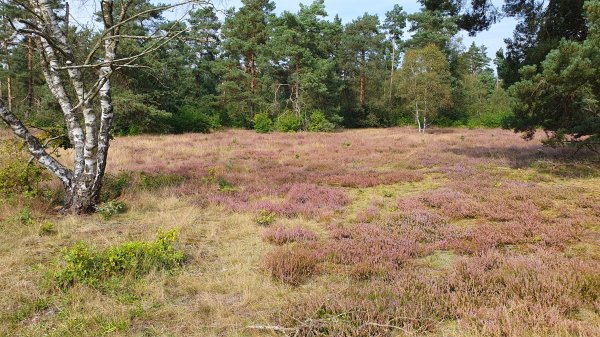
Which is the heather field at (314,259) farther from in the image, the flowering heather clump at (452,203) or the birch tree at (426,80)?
the birch tree at (426,80)

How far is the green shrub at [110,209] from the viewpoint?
7.54 metres

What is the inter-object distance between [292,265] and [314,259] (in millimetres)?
470

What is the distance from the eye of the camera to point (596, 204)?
7.86 metres

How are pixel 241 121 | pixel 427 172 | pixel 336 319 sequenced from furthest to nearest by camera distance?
pixel 241 121 → pixel 427 172 → pixel 336 319

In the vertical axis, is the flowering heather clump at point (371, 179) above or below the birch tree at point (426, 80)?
below

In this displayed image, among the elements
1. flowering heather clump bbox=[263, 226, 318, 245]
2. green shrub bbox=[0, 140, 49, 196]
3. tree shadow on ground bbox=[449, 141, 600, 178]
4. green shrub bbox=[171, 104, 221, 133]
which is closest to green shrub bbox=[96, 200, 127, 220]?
green shrub bbox=[0, 140, 49, 196]

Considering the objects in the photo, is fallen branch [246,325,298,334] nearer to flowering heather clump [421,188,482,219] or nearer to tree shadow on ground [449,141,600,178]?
flowering heather clump [421,188,482,219]

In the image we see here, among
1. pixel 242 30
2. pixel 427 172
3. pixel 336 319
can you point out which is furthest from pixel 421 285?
pixel 242 30

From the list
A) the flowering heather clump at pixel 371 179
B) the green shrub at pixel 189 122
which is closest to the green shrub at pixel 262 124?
the green shrub at pixel 189 122

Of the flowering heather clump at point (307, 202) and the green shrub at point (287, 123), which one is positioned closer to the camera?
the flowering heather clump at point (307, 202)

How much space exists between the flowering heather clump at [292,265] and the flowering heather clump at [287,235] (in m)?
0.87

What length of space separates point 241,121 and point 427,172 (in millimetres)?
31464

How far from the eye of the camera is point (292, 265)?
4.88m

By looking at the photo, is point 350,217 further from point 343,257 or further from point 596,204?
point 596,204
